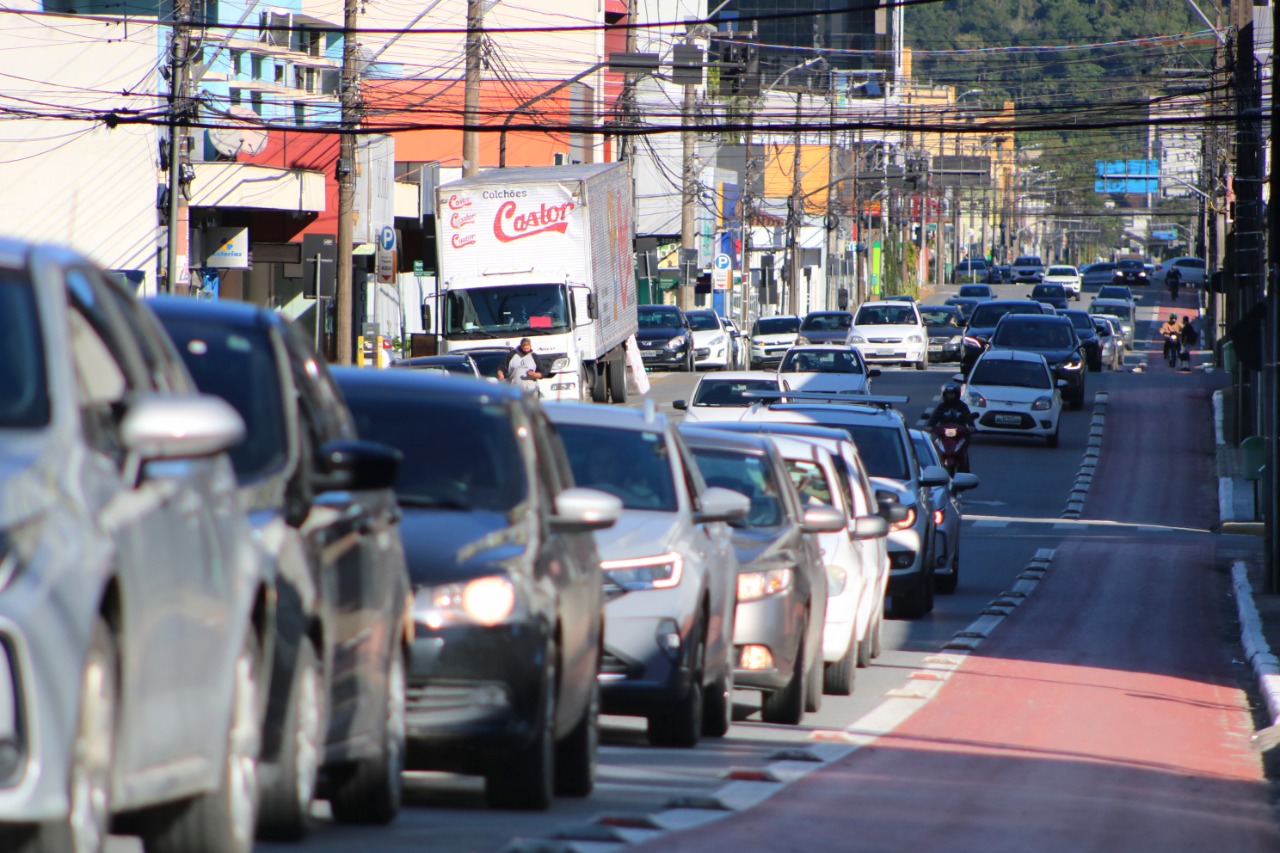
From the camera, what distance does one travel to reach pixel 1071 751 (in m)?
11.6

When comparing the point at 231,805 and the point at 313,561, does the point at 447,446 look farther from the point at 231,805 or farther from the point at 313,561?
the point at 231,805

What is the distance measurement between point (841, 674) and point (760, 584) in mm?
2422

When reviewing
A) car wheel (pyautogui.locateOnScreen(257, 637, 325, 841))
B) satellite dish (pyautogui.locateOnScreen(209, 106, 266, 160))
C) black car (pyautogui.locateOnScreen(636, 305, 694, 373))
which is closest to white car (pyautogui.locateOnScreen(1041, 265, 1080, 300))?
black car (pyautogui.locateOnScreen(636, 305, 694, 373))

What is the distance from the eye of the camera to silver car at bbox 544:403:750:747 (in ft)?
32.4

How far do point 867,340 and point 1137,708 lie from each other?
40850 millimetres

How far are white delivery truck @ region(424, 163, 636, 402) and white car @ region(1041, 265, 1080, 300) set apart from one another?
2658 inches

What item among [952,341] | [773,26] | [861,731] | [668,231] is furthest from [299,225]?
[773,26]

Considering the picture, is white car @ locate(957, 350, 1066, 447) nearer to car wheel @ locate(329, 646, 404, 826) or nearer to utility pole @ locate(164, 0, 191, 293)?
utility pole @ locate(164, 0, 191, 293)

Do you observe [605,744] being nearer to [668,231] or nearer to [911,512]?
[911,512]

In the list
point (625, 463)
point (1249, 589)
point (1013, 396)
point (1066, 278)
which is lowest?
point (1249, 589)

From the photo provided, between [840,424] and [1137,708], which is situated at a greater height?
[840,424]

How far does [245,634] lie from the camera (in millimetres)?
5379

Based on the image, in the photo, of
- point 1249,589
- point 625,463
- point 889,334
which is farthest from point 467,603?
point 889,334

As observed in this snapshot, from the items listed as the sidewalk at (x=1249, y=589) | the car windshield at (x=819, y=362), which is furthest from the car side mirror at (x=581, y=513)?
the car windshield at (x=819, y=362)
